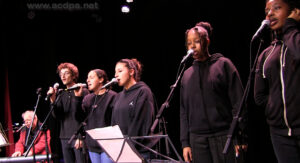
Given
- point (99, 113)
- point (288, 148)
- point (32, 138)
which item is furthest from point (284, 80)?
point (32, 138)

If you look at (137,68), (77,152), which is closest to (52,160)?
(77,152)

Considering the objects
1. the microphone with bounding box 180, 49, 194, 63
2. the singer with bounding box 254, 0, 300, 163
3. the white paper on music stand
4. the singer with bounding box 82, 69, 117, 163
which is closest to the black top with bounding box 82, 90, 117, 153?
the singer with bounding box 82, 69, 117, 163

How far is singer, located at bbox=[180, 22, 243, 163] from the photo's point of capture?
8.71 ft

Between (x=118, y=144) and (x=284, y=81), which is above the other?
(x=284, y=81)

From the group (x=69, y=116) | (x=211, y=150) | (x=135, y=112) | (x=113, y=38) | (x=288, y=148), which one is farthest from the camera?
(x=113, y=38)

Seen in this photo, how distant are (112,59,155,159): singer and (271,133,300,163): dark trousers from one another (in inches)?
57.1

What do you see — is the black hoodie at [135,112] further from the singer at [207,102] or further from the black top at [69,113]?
the black top at [69,113]

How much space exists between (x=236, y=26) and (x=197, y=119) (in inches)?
92.1

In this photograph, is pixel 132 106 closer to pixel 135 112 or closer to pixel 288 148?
pixel 135 112

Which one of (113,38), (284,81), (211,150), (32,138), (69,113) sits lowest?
(32,138)

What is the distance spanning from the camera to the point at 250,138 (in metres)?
4.27

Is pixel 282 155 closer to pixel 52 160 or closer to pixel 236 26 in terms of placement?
pixel 236 26

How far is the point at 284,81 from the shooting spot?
2119 millimetres

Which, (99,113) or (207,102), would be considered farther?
(99,113)
